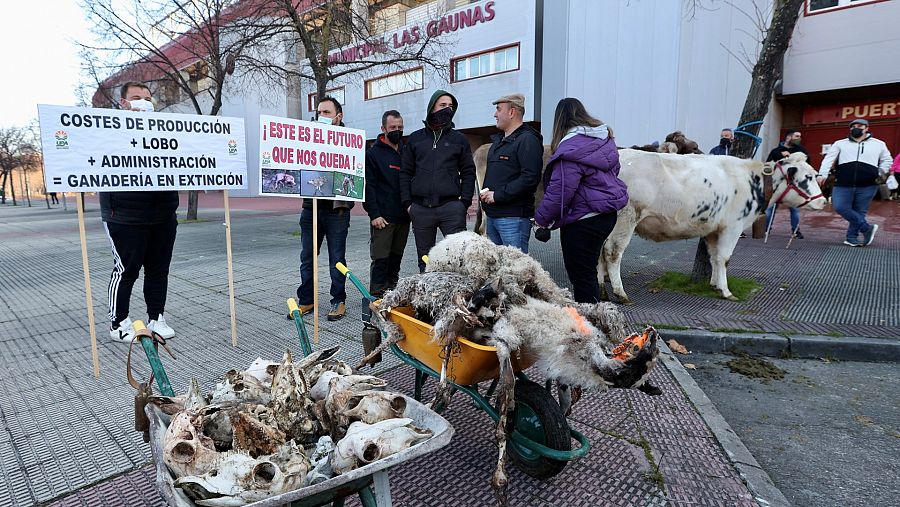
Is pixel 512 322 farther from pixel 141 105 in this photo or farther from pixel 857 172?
pixel 857 172

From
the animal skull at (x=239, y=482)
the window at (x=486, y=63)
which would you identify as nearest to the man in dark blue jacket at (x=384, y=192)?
the animal skull at (x=239, y=482)

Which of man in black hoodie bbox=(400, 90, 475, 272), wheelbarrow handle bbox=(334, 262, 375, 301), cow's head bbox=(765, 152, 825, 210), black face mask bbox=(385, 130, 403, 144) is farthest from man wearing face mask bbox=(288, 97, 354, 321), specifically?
cow's head bbox=(765, 152, 825, 210)

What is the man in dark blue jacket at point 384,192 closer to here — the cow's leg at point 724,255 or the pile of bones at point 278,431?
the pile of bones at point 278,431

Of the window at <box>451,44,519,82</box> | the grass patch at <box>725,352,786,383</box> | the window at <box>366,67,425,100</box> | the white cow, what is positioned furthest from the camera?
the window at <box>366,67,425,100</box>

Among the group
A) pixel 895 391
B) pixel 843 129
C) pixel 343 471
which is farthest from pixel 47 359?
pixel 843 129

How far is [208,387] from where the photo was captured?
3.61 m

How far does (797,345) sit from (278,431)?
15.6 ft

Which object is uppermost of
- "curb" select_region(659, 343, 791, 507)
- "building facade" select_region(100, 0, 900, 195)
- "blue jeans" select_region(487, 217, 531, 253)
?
"building facade" select_region(100, 0, 900, 195)

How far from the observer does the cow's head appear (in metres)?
6.59

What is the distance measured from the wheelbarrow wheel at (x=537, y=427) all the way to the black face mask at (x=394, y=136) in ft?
11.1

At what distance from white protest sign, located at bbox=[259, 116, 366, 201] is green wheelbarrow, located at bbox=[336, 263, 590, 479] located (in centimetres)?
224

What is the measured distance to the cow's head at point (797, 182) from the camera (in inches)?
259

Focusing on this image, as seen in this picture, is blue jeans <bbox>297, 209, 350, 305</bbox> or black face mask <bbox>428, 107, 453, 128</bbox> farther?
blue jeans <bbox>297, 209, 350, 305</bbox>

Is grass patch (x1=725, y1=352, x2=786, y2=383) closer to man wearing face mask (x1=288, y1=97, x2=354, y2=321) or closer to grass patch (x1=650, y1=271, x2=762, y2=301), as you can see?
grass patch (x1=650, y1=271, x2=762, y2=301)
